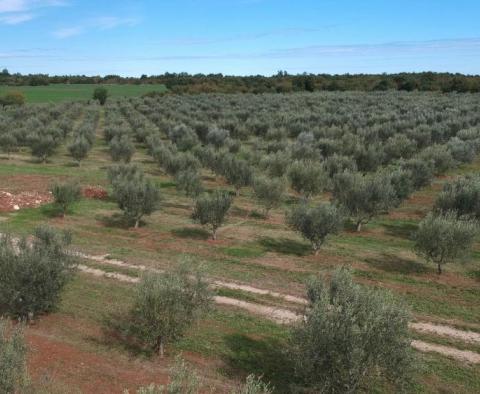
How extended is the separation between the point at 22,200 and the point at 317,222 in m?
20.0

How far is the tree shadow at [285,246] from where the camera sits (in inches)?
960

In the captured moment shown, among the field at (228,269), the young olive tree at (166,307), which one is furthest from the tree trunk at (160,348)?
the field at (228,269)

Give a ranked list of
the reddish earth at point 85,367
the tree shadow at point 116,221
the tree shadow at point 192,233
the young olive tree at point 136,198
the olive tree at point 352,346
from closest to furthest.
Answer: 1. the olive tree at point 352,346
2. the reddish earth at point 85,367
3. the tree shadow at point 192,233
4. the young olive tree at point 136,198
5. the tree shadow at point 116,221

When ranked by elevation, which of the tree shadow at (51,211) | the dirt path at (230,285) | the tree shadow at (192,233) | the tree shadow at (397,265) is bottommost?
the dirt path at (230,285)

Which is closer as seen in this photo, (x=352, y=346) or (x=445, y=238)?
(x=352, y=346)

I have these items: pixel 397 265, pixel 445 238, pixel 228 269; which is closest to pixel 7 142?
pixel 228 269

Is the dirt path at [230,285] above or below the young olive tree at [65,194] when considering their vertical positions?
below

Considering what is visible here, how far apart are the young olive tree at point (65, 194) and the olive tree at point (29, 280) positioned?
12.5m

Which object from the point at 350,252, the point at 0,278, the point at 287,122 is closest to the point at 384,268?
the point at 350,252

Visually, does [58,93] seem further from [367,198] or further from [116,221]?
[367,198]

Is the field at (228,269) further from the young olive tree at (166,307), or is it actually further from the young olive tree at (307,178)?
the young olive tree at (307,178)

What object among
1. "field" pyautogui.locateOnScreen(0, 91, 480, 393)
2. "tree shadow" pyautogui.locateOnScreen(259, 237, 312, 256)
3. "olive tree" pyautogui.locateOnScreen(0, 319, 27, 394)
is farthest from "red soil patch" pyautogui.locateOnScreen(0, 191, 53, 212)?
"olive tree" pyautogui.locateOnScreen(0, 319, 27, 394)

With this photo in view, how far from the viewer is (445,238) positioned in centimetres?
2055

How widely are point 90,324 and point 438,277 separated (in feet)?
49.0
